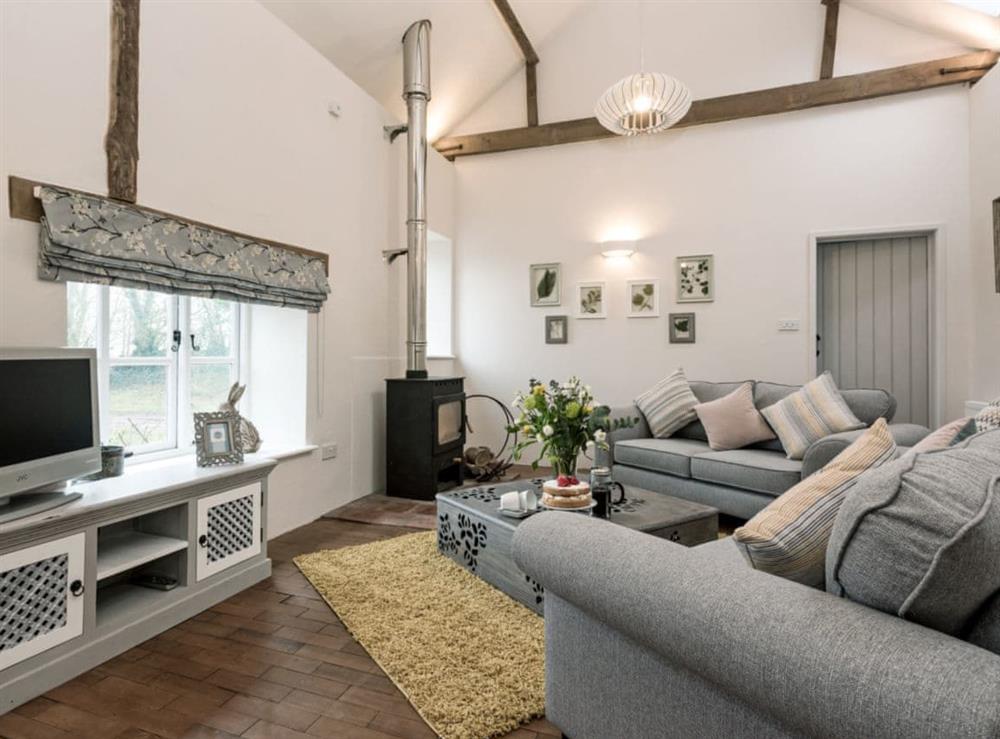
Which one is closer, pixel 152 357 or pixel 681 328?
pixel 152 357

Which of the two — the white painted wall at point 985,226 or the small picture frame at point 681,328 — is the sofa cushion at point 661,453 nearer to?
the small picture frame at point 681,328

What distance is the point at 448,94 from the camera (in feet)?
17.4

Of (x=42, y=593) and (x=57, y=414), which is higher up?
(x=57, y=414)

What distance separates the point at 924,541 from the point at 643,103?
3736mm

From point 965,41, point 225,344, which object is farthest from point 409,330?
point 965,41

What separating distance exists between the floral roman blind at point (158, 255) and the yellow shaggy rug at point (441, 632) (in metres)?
1.52

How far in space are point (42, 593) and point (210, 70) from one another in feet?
8.36

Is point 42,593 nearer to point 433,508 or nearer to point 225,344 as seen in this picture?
point 225,344

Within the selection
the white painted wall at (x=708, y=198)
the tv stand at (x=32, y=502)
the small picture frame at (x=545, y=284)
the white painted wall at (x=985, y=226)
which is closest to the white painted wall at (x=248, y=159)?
the tv stand at (x=32, y=502)

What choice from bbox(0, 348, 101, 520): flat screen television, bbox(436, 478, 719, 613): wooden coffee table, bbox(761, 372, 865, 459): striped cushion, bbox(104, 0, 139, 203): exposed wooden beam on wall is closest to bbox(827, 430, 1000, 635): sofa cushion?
bbox(436, 478, 719, 613): wooden coffee table

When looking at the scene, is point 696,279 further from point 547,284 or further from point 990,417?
point 990,417

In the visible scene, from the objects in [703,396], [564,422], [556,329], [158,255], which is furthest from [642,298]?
[158,255]

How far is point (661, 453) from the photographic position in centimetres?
388

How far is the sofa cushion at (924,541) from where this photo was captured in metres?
0.83
